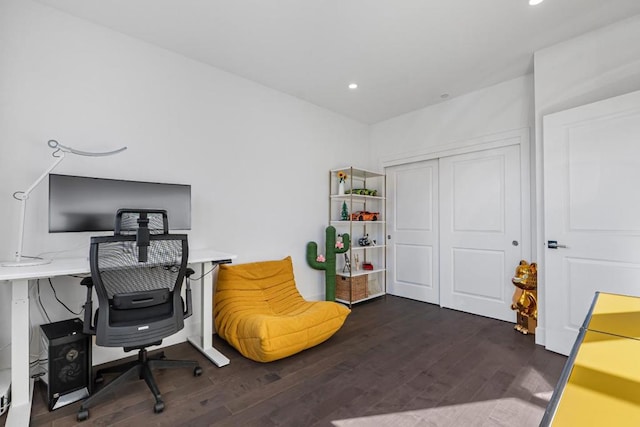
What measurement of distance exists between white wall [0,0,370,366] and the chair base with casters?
1.44 ft

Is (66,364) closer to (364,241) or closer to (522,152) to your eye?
(364,241)

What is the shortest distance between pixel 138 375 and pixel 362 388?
1.56 meters

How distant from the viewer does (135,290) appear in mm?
1892

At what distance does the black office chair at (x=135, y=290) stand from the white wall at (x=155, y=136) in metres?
0.66

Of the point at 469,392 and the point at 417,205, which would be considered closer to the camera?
the point at 469,392

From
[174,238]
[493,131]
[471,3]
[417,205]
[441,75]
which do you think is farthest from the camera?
[417,205]

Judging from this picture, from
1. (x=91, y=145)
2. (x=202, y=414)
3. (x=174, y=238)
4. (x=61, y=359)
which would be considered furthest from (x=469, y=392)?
(x=91, y=145)

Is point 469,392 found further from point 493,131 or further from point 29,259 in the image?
point 29,259

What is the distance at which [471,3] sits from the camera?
216 cm

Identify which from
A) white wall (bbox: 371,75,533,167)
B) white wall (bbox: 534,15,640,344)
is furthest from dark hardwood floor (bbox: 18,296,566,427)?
white wall (bbox: 371,75,533,167)

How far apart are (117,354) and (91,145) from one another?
1.72 meters

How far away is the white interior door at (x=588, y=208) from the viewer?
2.27m

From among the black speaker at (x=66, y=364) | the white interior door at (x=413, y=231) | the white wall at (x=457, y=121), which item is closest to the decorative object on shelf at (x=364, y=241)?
the white interior door at (x=413, y=231)

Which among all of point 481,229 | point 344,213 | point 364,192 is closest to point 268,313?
point 344,213
